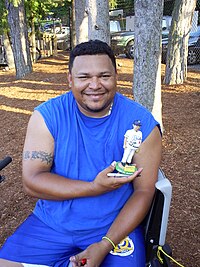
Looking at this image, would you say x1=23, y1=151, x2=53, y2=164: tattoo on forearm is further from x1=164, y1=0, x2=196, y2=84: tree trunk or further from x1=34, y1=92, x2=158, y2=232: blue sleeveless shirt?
x1=164, y1=0, x2=196, y2=84: tree trunk

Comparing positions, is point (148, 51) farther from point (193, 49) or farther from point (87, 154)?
point (193, 49)

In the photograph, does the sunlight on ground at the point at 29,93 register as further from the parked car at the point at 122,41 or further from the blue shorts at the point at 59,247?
the parked car at the point at 122,41

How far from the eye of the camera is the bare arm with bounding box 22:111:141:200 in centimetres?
196

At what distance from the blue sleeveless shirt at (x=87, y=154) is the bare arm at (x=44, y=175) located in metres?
0.05

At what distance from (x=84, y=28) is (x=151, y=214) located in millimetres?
6978

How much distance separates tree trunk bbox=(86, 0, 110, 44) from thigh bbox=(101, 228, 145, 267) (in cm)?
390

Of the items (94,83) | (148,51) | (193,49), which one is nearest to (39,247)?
(94,83)

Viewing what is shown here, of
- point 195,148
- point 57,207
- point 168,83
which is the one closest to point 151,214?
point 57,207

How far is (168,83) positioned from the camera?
832cm

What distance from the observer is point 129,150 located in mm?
1853

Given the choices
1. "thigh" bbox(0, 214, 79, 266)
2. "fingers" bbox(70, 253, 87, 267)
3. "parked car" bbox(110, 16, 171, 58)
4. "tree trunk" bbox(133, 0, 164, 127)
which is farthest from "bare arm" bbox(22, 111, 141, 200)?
"parked car" bbox(110, 16, 171, 58)

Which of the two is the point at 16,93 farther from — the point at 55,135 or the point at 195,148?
the point at 55,135

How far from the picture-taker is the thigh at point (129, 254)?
189 cm

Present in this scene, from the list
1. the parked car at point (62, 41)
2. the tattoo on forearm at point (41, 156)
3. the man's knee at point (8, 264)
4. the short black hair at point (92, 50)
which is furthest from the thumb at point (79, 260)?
the parked car at point (62, 41)
